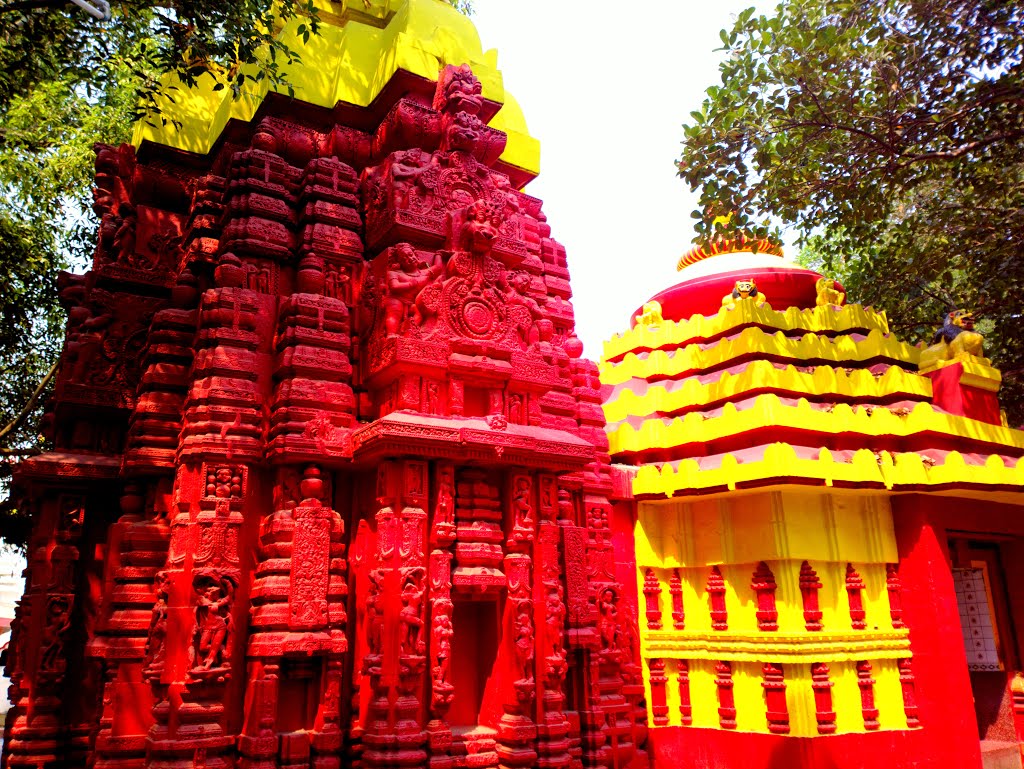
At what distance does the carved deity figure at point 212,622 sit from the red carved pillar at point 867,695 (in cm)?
748

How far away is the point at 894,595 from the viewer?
10.0 metres

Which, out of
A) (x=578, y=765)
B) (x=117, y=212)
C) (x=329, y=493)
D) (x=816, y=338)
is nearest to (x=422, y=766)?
(x=578, y=765)

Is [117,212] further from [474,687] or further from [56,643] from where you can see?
[474,687]

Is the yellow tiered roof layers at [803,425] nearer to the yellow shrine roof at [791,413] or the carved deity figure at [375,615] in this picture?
the yellow shrine roof at [791,413]

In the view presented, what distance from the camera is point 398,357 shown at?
22.7 ft

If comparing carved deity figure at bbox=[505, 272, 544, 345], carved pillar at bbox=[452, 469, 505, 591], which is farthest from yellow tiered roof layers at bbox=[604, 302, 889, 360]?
carved pillar at bbox=[452, 469, 505, 591]

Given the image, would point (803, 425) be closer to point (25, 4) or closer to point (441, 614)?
point (441, 614)

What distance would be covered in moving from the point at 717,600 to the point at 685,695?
1388 mm

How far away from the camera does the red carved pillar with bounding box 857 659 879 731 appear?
9273 millimetres

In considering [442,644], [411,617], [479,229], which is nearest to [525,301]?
[479,229]

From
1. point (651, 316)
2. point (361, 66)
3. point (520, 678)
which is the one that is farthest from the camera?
point (651, 316)

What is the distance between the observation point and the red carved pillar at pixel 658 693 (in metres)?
10.4

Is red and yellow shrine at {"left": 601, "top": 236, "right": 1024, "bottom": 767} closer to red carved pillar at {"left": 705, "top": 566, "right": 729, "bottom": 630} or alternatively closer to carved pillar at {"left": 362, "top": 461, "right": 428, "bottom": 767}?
red carved pillar at {"left": 705, "top": 566, "right": 729, "bottom": 630}

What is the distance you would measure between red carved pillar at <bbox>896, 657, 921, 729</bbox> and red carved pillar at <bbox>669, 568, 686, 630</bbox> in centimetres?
273
